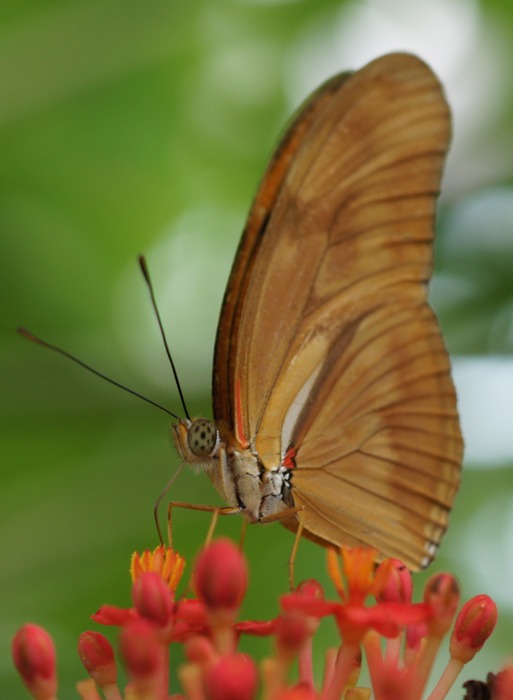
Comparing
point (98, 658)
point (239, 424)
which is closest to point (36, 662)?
point (98, 658)

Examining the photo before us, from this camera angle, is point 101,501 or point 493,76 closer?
point 101,501

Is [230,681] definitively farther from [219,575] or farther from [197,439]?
[197,439]

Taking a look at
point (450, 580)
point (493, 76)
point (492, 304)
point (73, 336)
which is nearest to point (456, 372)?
point (492, 304)

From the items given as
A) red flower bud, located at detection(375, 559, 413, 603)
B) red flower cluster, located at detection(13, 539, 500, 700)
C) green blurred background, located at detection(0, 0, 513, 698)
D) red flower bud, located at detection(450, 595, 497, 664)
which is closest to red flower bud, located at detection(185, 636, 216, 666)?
red flower cluster, located at detection(13, 539, 500, 700)

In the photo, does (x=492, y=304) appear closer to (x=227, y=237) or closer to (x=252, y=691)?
(x=227, y=237)

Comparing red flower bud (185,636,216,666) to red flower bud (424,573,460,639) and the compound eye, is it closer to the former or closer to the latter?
red flower bud (424,573,460,639)

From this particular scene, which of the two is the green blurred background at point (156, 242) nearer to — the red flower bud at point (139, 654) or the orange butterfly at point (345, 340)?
the orange butterfly at point (345, 340)

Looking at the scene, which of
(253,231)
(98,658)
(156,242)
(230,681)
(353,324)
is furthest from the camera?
(156,242)
